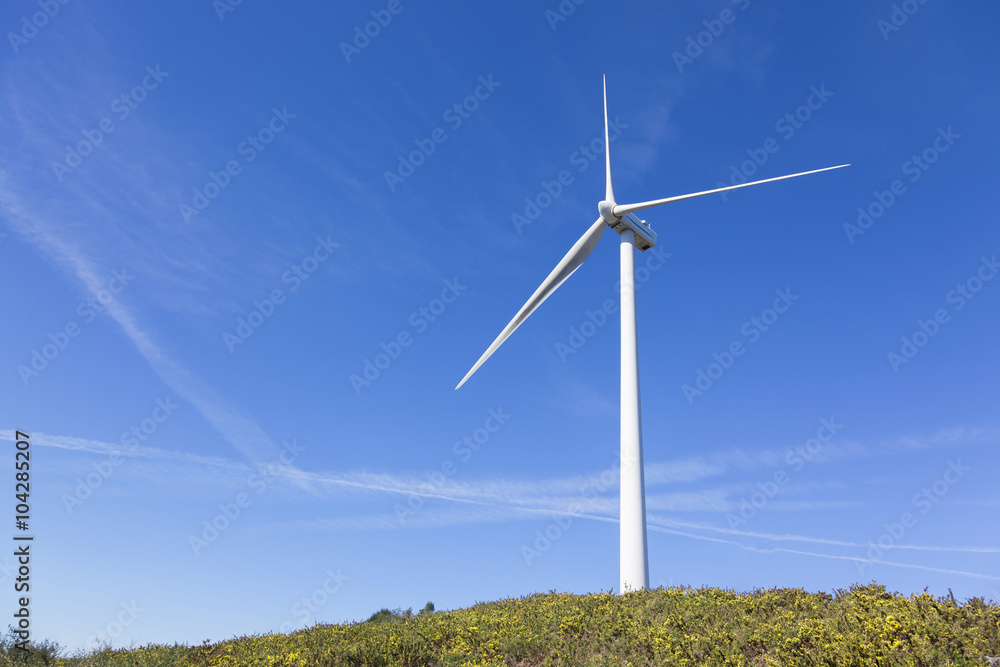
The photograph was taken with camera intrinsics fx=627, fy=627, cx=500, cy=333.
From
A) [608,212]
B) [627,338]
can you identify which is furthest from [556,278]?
[627,338]

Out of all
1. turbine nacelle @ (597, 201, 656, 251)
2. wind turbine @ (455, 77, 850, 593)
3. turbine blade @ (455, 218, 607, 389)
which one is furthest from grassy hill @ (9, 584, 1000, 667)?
turbine nacelle @ (597, 201, 656, 251)

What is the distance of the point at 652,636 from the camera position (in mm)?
14844

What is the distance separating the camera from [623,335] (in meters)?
29.0

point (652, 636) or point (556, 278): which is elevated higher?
point (556, 278)

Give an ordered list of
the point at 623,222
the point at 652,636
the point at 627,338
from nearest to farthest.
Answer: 1. the point at 652,636
2. the point at 627,338
3. the point at 623,222

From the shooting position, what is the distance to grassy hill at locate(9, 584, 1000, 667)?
39.4ft

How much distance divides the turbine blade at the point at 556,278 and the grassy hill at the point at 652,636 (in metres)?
15.3

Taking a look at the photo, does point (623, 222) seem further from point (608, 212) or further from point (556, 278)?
point (556, 278)

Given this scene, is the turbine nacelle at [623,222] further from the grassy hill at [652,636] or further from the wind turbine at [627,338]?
the grassy hill at [652,636]

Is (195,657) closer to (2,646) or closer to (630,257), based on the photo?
(2,646)

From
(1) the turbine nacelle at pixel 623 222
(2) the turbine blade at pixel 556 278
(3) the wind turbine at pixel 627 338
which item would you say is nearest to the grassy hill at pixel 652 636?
(3) the wind turbine at pixel 627 338

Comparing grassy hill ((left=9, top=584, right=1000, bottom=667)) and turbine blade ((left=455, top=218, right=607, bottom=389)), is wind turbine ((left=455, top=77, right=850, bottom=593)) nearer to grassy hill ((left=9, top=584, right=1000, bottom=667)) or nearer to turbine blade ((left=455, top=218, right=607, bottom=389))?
turbine blade ((left=455, top=218, right=607, bottom=389))

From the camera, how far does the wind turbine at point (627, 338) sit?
79.8 ft

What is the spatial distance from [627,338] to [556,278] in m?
7.66
